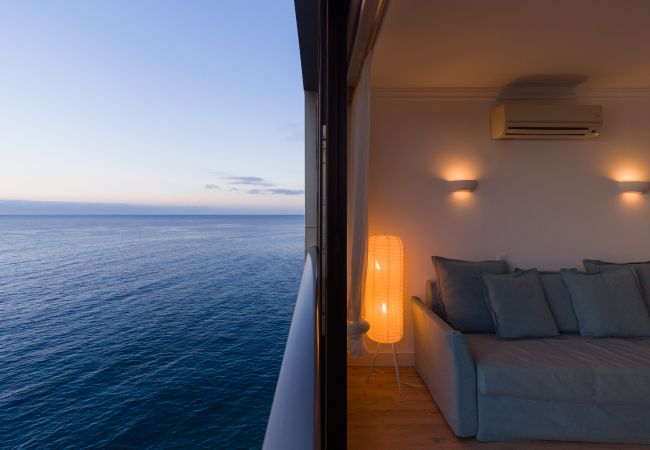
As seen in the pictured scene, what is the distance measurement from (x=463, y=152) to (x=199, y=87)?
1271cm

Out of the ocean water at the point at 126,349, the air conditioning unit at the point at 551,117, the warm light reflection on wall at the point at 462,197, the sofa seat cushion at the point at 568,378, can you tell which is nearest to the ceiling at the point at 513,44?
the air conditioning unit at the point at 551,117

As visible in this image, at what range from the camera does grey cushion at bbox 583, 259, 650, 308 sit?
2354 millimetres

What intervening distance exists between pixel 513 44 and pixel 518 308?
1.76 metres

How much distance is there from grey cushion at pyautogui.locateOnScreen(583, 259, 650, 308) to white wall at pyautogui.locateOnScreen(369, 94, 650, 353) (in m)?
0.17

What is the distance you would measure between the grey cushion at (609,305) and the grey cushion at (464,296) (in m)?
0.59

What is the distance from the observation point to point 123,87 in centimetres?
803

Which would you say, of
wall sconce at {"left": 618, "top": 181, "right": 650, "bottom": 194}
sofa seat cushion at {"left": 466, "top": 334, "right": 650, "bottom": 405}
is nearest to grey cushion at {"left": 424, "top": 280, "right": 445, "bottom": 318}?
sofa seat cushion at {"left": 466, "top": 334, "right": 650, "bottom": 405}

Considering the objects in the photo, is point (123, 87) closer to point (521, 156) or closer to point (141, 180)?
point (141, 180)

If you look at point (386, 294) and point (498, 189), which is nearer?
point (386, 294)

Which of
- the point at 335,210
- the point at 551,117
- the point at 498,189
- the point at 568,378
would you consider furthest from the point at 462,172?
the point at 335,210

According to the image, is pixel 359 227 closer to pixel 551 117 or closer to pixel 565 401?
pixel 565 401

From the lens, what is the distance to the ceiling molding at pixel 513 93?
275 cm

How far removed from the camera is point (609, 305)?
2227mm

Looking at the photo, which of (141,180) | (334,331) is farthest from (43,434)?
(141,180)
